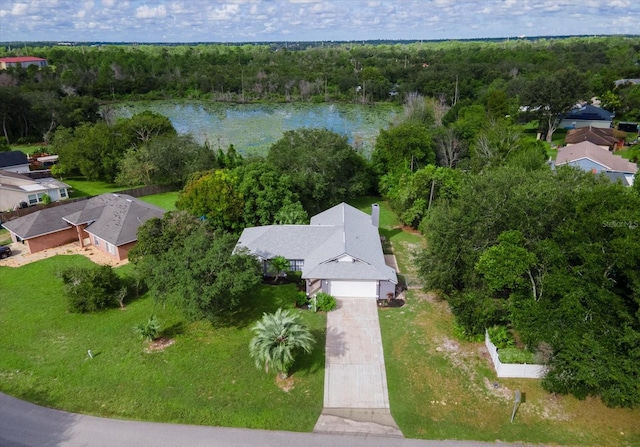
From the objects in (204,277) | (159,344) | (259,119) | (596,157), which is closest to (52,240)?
(159,344)

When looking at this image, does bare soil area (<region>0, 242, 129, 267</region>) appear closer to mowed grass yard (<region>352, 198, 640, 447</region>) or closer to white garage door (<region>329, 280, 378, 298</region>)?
white garage door (<region>329, 280, 378, 298</region>)

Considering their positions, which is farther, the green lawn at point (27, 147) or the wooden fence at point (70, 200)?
the green lawn at point (27, 147)

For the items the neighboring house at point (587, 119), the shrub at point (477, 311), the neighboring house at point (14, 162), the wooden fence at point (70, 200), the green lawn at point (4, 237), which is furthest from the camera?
the neighboring house at point (587, 119)

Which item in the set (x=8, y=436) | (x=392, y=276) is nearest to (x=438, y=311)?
(x=392, y=276)

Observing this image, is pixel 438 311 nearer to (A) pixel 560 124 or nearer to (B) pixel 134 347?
(B) pixel 134 347

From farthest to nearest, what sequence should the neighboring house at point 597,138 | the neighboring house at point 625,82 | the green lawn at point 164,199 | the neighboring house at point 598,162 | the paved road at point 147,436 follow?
1. the neighboring house at point 625,82
2. the neighboring house at point 597,138
3. the neighboring house at point 598,162
4. the green lawn at point 164,199
5. the paved road at point 147,436

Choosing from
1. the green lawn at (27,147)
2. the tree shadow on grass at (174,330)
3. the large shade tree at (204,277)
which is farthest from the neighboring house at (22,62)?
the tree shadow on grass at (174,330)

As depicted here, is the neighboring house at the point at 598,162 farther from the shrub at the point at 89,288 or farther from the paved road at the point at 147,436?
the shrub at the point at 89,288

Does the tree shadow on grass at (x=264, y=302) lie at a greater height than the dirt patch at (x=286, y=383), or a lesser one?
greater
